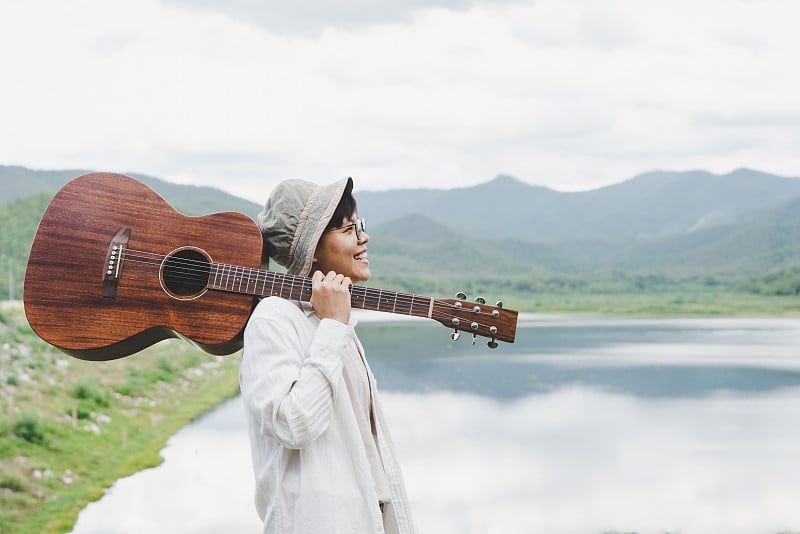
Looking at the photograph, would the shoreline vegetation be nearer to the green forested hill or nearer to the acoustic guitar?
the acoustic guitar

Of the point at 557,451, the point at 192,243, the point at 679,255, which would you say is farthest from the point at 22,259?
the point at 679,255

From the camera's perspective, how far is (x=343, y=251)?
2.34 metres

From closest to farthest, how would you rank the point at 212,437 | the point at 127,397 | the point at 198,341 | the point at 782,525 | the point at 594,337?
the point at 198,341, the point at 782,525, the point at 212,437, the point at 127,397, the point at 594,337

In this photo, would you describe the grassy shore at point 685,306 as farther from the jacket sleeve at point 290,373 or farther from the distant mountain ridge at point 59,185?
the jacket sleeve at point 290,373

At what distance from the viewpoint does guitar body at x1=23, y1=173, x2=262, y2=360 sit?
2463mm

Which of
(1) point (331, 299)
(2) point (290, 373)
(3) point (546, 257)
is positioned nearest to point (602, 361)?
(1) point (331, 299)

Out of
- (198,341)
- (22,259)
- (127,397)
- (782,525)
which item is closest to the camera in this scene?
(198,341)

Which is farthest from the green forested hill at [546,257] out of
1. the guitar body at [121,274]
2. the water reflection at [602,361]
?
the guitar body at [121,274]

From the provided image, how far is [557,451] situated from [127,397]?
7.65 metres

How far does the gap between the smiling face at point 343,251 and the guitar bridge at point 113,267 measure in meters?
0.55

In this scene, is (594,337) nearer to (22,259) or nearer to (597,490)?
(597,490)

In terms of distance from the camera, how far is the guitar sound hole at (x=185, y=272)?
2506 millimetres

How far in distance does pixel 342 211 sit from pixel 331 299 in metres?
0.27

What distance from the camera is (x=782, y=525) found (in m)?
11.5
